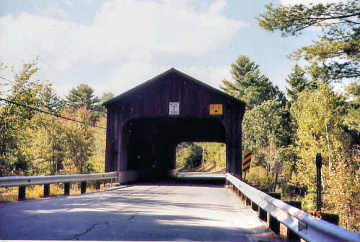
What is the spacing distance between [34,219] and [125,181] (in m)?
14.1

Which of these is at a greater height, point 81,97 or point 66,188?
point 81,97

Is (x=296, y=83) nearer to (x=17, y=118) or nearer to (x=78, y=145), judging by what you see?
(x=78, y=145)

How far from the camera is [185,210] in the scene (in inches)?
335

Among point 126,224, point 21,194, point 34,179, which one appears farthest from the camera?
point 34,179

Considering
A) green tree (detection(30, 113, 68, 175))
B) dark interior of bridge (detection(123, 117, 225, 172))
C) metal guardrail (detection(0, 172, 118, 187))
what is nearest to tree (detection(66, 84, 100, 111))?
green tree (detection(30, 113, 68, 175))

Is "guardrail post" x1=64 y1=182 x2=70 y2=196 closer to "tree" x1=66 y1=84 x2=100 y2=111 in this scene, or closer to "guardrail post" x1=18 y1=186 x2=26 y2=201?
"guardrail post" x1=18 y1=186 x2=26 y2=201

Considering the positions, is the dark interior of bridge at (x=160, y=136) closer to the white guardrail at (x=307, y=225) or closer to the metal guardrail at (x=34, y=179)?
the metal guardrail at (x=34, y=179)

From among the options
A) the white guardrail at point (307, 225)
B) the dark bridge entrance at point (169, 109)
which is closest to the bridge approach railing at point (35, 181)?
the dark bridge entrance at point (169, 109)

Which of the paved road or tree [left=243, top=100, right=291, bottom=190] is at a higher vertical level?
tree [left=243, top=100, right=291, bottom=190]

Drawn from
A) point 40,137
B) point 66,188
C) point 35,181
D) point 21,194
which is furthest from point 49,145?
point 21,194

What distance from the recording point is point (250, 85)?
211 ft

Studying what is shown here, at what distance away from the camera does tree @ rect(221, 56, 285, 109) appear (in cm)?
5847

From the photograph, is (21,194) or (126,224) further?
(21,194)

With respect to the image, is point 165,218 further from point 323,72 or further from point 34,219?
point 323,72
